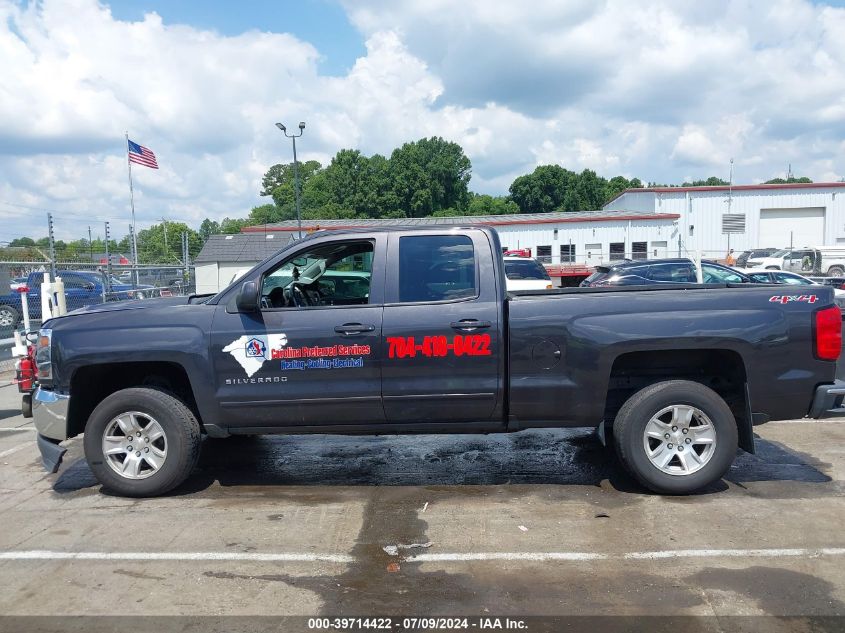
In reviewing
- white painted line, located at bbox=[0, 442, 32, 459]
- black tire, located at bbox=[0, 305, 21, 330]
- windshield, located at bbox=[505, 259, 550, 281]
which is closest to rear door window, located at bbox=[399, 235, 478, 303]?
white painted line, located at bbox=[0, 442, 32, 459]

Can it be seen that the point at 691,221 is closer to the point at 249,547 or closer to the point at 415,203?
the point at 415,203

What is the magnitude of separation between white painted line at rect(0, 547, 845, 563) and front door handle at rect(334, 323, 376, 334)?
1556mm

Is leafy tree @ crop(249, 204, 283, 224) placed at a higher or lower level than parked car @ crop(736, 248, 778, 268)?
higher

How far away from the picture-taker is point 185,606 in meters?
3.71

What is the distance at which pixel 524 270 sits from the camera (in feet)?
54.6

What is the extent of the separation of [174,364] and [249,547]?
1.63 m

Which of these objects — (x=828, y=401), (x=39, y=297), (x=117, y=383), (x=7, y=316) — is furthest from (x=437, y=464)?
(x=7, y=316)

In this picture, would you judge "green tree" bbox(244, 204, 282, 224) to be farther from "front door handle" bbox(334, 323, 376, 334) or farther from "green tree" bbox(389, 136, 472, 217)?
"front door handle" bbox(334, 323, 376, 334)

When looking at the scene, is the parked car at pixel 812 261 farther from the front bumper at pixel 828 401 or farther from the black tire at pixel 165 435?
the black tire at pixel 165 435

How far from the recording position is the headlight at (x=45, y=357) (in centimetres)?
535

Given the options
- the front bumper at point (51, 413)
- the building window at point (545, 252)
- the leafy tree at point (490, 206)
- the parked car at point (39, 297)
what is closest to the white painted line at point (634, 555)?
the front bumper at point (51, 413)

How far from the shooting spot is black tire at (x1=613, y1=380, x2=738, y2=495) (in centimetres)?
504

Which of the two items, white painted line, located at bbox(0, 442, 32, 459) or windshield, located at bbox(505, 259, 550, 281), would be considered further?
windshield, located at bbox(505, 259, 550, 281)

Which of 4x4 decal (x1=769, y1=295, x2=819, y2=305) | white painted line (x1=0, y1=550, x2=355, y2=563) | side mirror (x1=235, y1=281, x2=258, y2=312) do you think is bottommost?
white painted line (x1=0, y1=550, x2=355, y2=563)
